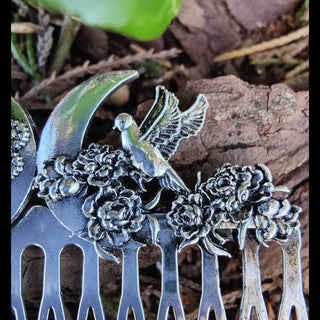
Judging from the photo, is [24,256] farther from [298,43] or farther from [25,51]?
[298,43]

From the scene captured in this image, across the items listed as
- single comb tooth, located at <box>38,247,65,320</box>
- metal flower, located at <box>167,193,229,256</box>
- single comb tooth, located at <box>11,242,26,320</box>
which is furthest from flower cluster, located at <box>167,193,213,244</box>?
single comb tooth, located at <box>11,242,26,320</box>

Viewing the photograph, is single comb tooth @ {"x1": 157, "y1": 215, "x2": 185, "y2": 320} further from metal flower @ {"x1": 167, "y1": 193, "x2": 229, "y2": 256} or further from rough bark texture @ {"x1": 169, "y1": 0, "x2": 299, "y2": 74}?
rough bark texture @ {"x1": 169, "y1": 0, "x2": 299, "y2": 74}

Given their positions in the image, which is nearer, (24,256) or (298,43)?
(24,256)

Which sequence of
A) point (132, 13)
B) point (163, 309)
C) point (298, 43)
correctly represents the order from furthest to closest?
point (298, 43), point (132, 13), point (163, 309)

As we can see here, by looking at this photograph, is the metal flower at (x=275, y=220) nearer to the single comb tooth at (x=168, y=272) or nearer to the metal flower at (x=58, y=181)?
the single comb tooth at (x=168, y=272)
